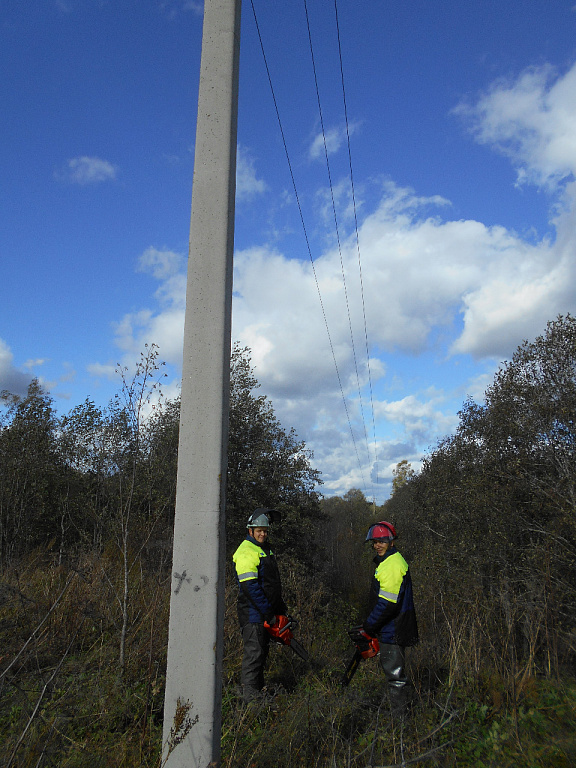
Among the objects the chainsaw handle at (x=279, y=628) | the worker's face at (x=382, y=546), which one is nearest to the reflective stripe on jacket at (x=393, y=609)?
the worker's face at (x=382, y=546)

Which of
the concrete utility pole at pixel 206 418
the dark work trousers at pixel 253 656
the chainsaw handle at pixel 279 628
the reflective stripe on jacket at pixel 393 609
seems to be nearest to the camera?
the concrete utility pole at pixel 206 418

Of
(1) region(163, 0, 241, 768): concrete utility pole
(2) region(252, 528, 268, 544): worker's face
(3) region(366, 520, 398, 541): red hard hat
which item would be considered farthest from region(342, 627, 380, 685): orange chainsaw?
(1) region(163, 0, 241, 768): concrete utility pole

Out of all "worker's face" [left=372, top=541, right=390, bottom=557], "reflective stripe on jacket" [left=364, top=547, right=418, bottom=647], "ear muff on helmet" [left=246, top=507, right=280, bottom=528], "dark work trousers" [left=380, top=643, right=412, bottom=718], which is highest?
"ear muff on helmet" [left=246, top=507, right=280, bottom=528]

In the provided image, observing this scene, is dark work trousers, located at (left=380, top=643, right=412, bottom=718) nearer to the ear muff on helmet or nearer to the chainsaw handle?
the chainsaw handle

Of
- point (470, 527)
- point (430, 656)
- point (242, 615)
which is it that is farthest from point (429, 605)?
point (242, 615)

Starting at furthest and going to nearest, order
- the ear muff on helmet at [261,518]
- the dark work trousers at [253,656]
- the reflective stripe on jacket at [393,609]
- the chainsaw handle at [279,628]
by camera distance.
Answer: the ear muff on helmet at [261,518] < the chainsaw handle at [279,628] < the dark work trousers at [253,656] < the reflective stripe on jacket at [393,609]

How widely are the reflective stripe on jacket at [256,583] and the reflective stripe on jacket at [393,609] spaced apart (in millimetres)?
944

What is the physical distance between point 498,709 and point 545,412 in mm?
9991

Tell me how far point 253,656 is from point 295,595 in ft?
30.1

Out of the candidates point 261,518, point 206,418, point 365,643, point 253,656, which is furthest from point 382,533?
point 206,418

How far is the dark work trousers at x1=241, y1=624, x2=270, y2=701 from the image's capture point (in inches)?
170

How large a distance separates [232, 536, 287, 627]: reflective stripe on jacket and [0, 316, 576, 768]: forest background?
2.40ft

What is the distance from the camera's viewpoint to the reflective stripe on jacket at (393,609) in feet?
13.6

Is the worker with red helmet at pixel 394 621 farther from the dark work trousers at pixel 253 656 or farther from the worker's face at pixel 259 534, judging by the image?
the worker's face at pixel 259 534
